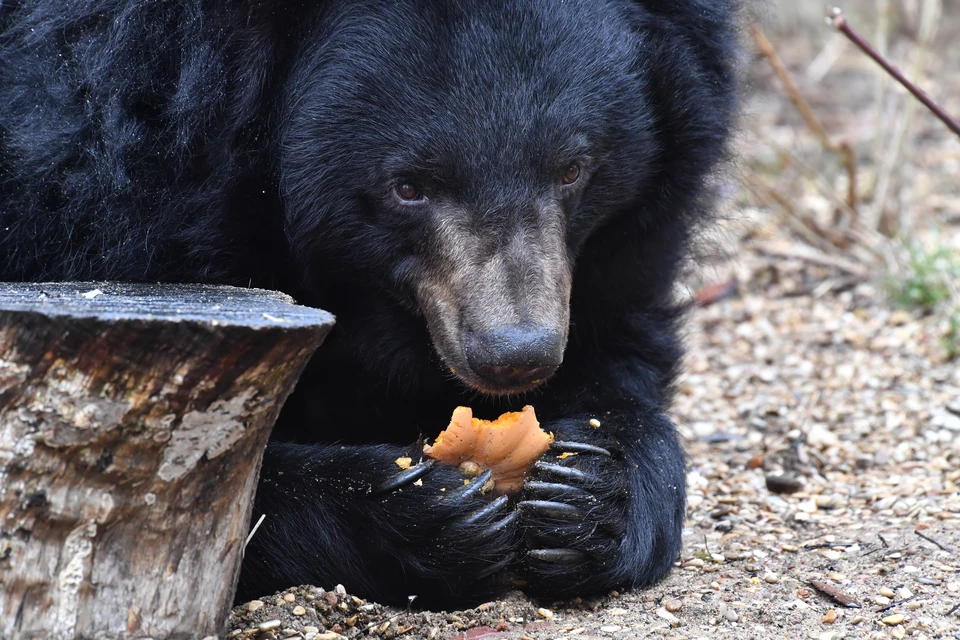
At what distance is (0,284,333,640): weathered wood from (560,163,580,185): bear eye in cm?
109

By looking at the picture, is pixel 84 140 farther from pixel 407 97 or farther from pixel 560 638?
pixel 560 638

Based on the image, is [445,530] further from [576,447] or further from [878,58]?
[878,58]

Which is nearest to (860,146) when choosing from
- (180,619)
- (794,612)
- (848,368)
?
(848,368)

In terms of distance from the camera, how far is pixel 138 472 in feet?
7.23

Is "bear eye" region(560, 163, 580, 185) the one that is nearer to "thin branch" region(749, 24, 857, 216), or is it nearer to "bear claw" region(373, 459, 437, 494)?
"bear claw" region(373, 459, 437, 494)

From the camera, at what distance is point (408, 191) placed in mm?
3082

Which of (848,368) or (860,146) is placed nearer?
(848,368)

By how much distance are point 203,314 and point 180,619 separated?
0.69 meters

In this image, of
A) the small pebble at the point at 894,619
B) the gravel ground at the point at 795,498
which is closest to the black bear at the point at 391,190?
the gravel ground at the point at 795,498

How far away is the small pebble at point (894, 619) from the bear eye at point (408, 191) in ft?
5.26

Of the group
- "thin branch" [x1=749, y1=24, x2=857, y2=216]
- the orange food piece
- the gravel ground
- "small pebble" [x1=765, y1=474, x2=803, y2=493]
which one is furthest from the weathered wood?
"thin branch" [x1=749, y1=24, x2=857, y2=216]

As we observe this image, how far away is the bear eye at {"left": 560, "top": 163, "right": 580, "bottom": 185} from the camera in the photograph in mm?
3170

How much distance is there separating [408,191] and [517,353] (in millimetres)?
573

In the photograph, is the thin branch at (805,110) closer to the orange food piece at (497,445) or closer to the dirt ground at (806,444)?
the dirt ground at (806,444)
